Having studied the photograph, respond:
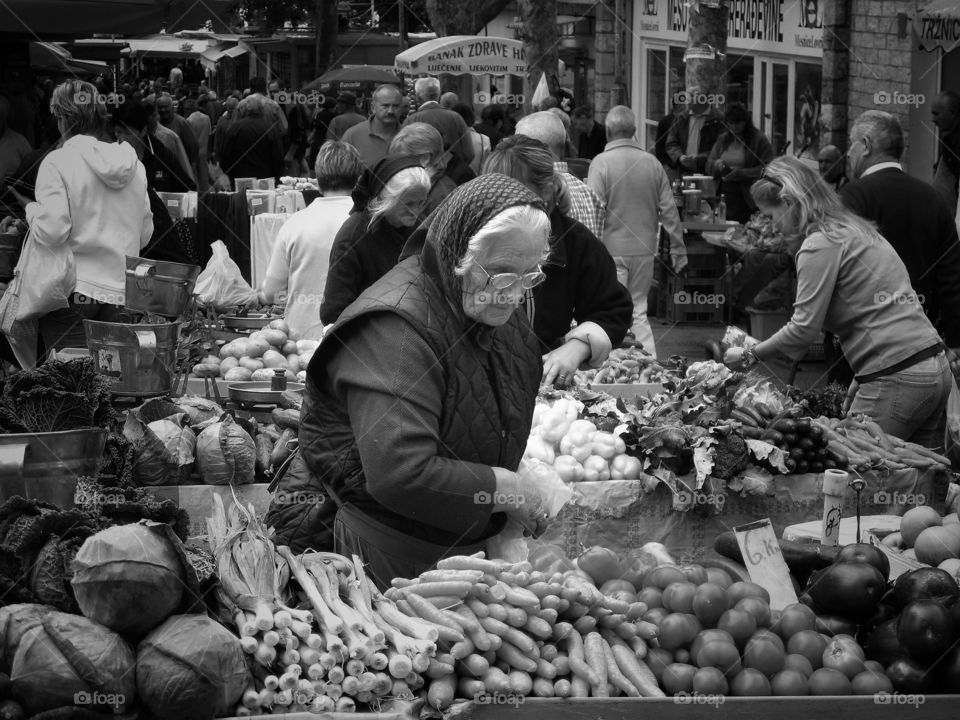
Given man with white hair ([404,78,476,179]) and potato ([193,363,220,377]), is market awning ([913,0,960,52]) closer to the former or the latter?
man with white hair ([404,78,476,179])

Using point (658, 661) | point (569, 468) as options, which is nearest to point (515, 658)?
point (658, 661)

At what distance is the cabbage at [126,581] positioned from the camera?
2590 millimetres

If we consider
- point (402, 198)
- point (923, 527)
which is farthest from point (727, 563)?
point (402, 198)

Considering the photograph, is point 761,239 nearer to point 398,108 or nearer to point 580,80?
point 398,108

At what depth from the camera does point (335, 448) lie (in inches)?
122

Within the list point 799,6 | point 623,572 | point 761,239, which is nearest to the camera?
point 623,572

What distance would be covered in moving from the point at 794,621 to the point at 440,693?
102 cm

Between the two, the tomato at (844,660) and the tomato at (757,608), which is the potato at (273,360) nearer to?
the tomato at (757,608)

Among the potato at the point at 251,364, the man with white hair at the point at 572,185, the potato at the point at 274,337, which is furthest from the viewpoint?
the man with white hair at the point at 572,185

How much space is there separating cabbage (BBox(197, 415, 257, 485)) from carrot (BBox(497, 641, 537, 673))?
95.9 inches

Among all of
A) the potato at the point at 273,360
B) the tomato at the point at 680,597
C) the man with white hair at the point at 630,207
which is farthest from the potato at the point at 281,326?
the tomato at the point at 680,597

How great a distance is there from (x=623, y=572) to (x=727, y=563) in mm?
375

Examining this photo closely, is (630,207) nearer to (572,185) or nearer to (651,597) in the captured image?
(572,185)

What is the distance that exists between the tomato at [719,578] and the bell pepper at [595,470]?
1919mm
